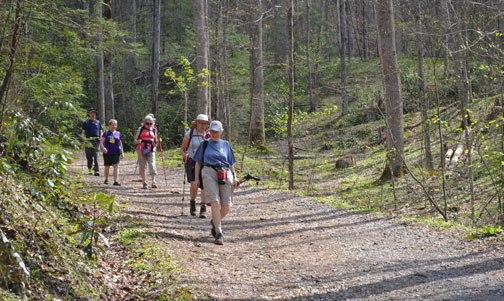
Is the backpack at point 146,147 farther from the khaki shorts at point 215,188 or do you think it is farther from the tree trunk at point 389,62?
the tree trunk at point 389,62

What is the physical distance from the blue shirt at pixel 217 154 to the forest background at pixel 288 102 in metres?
1.95

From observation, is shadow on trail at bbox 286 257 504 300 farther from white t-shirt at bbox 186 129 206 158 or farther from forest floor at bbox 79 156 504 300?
white t-shirt at bbox 186 129 206 158

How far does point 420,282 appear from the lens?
5.05m

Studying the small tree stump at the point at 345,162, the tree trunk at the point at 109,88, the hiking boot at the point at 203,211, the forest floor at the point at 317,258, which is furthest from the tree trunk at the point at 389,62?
the tree trunk at the point at 109,88

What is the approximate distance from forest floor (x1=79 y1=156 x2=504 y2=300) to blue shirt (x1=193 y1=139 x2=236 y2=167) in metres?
1.33

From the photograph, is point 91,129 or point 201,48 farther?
point 201,48

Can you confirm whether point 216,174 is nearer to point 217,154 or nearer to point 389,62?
point 217,154

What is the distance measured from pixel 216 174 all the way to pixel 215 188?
0.23 meters

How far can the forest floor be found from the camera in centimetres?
491

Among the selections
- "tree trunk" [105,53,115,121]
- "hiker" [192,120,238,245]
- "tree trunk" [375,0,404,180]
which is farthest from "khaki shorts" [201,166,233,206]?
"tree trunk" [105,53,115,121]

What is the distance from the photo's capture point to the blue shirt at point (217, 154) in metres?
7.07

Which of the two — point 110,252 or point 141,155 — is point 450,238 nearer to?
point 110,252

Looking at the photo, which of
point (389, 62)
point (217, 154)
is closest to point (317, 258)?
Answer: point (217, 154)

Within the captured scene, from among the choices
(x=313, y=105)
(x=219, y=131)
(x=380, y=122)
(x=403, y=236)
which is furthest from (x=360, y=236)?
(x=313, y=105)
